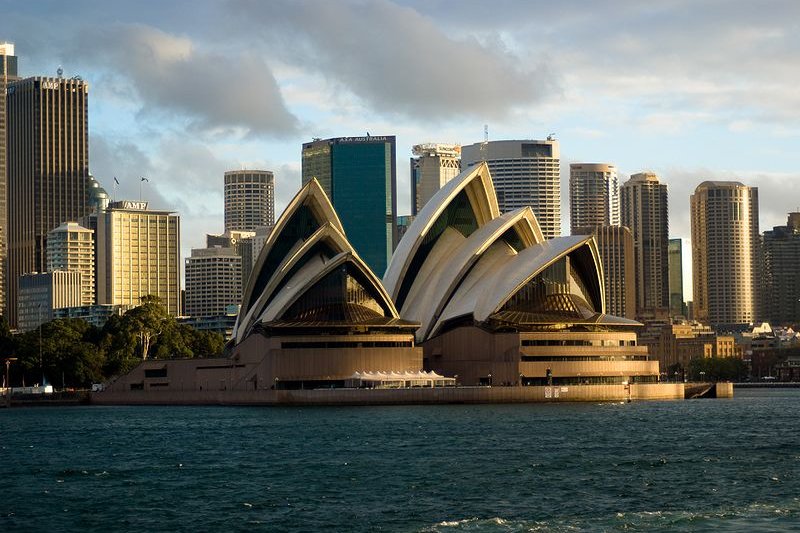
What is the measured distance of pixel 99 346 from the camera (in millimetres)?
149125

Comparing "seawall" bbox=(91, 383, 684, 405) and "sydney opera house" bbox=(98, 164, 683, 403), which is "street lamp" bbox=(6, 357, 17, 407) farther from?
"seawall" bbox=(91, 383, 684, 405)

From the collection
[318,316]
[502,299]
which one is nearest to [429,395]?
[502,299]

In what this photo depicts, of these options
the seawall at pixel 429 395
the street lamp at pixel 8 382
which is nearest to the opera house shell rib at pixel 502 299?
the seawall at pixel 429 395

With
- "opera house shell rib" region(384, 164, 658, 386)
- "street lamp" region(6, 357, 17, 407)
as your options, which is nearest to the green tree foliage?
"street lamp" region(6, 357, 17, 407)

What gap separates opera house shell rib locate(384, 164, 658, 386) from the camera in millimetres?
120875

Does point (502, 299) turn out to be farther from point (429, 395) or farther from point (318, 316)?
point (318, 316)

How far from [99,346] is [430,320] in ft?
125

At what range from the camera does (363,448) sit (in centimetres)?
7125

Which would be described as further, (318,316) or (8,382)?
(8,382)

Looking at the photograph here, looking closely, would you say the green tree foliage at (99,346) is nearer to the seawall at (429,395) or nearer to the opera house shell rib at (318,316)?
the opera house shell rib at (318,316)

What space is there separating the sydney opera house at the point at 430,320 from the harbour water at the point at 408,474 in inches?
847

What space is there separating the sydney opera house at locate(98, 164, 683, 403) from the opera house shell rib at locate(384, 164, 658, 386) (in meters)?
0.10

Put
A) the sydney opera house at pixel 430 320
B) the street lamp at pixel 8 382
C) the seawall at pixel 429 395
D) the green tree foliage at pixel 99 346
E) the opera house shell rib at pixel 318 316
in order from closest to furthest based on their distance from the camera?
the seawall at pixel 429 395 < the opera house shell rib at pixel 318 316 < the sydney opera house at pixel 430 320 < the street lamp at pixel 8 382 < the green tree foliage at pixel 99 346

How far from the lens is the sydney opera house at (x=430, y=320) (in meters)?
119
